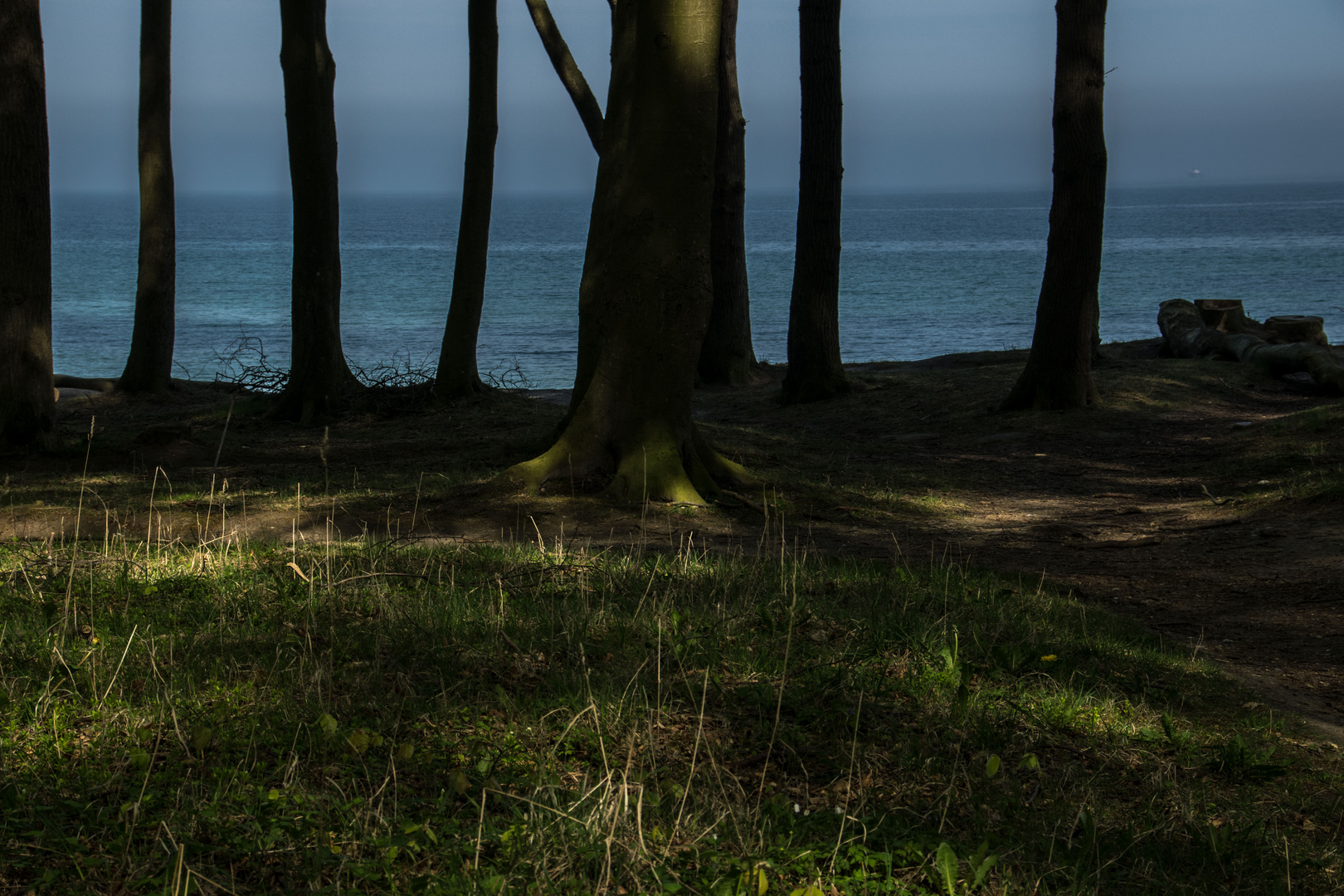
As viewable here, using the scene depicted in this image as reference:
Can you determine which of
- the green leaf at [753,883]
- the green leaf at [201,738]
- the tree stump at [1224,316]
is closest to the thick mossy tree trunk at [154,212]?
the green leaf at [201,738]

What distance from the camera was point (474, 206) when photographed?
13.7 metres

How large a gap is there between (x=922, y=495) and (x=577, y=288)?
57.3 m

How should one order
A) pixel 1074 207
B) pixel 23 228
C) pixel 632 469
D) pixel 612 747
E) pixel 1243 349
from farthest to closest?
1. pixel 1243 349
2. pixel 1074 207
3. pixel 23 228
4. pixel 632 469
5. pixel 612 747

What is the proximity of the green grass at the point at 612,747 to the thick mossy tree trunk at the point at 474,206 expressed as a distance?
9.35 metres

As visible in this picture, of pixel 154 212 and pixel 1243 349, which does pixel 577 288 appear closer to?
pixel 154 212

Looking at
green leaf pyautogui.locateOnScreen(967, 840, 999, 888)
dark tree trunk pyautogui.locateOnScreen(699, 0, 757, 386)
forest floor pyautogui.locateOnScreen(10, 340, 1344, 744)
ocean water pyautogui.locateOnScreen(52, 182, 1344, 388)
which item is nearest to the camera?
green leaf pyautogui.locateOnScreen(967, 840, 999, 888)

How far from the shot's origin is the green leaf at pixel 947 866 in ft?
8.01

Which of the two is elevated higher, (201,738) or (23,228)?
(23,228)

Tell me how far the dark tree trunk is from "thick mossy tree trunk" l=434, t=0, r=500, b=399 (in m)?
3.87

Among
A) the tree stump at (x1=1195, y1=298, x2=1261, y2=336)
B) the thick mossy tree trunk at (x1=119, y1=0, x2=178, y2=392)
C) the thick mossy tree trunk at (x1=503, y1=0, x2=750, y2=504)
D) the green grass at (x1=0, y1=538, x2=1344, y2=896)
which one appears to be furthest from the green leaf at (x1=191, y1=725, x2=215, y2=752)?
the tree stump at (x1=1195, y1=298, x2=1261, y2=336)

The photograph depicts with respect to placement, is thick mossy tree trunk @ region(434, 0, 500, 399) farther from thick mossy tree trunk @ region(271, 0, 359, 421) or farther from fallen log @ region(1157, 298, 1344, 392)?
fallen log @ region(1157, 298, 1344, 392)

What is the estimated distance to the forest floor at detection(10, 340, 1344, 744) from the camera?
5836 mm

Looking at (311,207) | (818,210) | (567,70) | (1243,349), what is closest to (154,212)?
(311,207)

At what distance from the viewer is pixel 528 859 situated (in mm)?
2426
